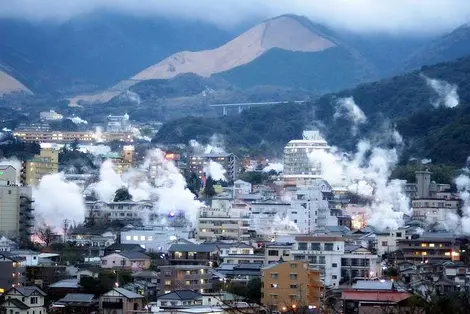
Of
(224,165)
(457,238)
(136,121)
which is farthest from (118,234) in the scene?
(136,121)

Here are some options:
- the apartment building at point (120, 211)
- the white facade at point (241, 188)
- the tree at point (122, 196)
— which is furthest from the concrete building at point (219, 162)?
the apartment building at point (120, 211)

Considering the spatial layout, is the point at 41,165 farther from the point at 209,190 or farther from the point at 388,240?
the point at 388,240

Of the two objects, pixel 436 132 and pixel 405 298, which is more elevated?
pixel 436 132

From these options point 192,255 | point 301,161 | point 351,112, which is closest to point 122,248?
point 192,255

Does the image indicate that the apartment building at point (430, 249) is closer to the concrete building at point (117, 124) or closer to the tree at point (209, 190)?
the tree at point (209, 190)

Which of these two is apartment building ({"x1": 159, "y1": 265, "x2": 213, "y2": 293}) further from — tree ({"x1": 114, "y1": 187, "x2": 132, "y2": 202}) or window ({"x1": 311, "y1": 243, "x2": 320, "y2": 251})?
tree ({"x1": 114, "y1": 187, "x2": 132, "y2": 202})

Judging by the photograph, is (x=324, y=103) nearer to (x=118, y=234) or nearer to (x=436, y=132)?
(x=436, y=132)

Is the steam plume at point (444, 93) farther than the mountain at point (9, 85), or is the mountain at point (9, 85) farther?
the mountain at point (9, 85)
